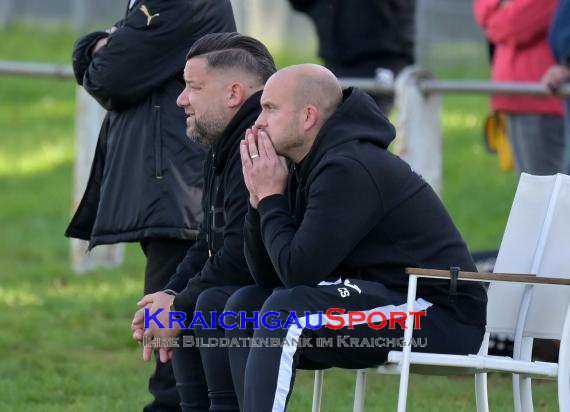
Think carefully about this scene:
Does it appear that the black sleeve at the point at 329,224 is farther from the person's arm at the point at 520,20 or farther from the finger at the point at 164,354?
the person's arm at the point at 520,20

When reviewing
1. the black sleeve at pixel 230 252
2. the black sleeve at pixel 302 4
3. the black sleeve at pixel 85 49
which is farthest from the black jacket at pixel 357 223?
the black sleeve at pixel 302 4

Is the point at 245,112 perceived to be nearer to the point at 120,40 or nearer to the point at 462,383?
the point at 120,40

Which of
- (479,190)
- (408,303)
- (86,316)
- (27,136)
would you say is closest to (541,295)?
(408,303)

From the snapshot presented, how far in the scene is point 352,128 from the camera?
429cm

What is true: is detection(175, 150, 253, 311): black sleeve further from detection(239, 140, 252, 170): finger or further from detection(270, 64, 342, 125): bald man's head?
detection(270, 64, 342, 125): bald man's head

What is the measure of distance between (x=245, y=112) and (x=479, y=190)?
7992 mm

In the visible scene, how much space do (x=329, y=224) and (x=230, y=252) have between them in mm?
641

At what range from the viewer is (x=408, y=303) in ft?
13.5

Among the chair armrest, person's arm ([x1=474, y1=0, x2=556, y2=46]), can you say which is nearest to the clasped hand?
the chair armrest

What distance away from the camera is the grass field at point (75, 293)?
6023 mm

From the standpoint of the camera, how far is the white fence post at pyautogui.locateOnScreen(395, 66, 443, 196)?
8.44 metres

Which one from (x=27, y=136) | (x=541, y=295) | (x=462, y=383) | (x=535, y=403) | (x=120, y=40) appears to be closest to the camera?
(x=541, y=295)

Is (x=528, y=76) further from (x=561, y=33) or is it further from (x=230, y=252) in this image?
(x=230, y=252)

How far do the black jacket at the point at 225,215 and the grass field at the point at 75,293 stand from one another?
47.5 inches
